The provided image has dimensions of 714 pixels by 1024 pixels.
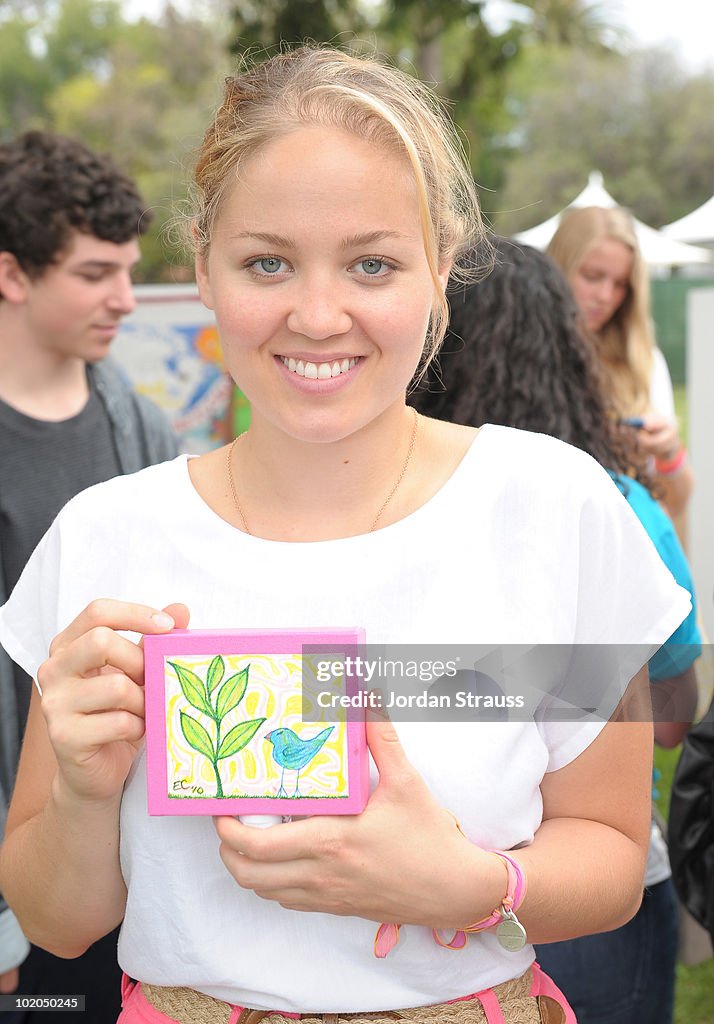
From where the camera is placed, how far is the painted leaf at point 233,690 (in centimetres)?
116

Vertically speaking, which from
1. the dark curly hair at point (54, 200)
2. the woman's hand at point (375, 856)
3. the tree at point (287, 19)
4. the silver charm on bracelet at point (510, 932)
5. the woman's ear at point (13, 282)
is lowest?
the silver charm on bracelet at point (510, 932)

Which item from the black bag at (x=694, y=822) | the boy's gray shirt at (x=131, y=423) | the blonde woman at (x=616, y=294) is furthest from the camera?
the blonde woman at (x=616, y=294)

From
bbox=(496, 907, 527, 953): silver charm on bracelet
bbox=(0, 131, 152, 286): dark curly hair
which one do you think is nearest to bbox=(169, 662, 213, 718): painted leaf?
bbox=(496, 907, 527, 953): silver charm on bracelet

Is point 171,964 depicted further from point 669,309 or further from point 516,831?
point 669,309

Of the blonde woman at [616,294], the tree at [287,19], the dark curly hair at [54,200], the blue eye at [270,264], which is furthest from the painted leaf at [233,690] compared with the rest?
the tree at [287,19]

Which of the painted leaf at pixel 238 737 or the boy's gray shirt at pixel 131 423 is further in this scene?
the boy's gray shirt at pixel 131 423

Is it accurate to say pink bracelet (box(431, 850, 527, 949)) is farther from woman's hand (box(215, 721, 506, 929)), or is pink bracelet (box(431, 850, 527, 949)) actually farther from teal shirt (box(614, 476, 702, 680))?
teal shirt (box(614, 476, 702, 680))

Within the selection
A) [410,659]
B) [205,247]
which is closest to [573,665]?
[410,659]

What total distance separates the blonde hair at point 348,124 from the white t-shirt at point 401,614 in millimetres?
306

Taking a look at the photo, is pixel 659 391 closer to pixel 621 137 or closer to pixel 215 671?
pixel 215 671

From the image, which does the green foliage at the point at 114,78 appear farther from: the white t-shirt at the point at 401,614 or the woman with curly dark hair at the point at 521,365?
the white t-shirt at the point at 401,614

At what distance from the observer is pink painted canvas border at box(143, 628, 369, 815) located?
1.15 meters

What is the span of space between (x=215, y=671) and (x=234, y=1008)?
0.42 m

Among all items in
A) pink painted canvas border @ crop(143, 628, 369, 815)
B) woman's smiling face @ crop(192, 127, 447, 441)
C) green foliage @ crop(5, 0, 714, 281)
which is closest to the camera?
pink painted canvas border @ crop(143, 628, 369, 815)
